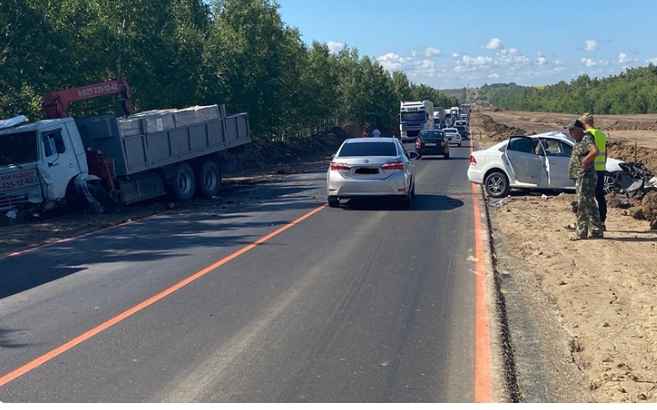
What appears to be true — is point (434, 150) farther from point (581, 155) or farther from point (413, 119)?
point (581, 155)

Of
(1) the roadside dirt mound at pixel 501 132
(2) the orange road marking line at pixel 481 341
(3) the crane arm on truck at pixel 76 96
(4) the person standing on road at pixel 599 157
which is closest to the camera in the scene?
(2) the orange road marking line at pixel 481 341

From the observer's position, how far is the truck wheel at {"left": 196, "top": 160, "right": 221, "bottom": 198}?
70.6ft

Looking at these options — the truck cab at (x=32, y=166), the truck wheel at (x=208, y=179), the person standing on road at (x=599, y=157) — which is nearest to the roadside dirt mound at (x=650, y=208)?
the person standing on road at (x=599, y=157)

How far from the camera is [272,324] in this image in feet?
24.1

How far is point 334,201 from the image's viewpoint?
55.7 feet

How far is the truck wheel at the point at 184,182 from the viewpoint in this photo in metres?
20.3

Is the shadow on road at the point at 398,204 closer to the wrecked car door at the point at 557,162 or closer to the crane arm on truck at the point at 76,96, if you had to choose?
the wrecked car door at the point at 557,162

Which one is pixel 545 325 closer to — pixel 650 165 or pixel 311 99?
pixel 650 165

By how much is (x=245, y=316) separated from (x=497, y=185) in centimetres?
1249

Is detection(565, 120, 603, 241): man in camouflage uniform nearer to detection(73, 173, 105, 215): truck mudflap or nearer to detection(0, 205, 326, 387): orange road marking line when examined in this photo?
detection(0, 205, 326, 387): orange road marking line

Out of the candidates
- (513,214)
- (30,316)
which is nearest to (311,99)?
(513,214)

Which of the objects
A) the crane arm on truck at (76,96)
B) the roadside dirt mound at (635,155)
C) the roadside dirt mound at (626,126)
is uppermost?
the crane arm on truck at (76,96)

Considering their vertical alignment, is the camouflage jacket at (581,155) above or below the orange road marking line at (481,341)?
above

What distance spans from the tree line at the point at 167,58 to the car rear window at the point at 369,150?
31.4 ft
